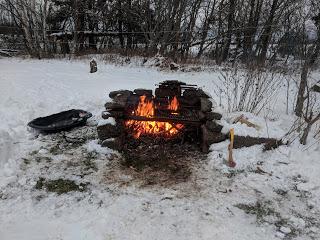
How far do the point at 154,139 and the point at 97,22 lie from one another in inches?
733

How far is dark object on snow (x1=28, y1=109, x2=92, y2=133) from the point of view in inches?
256

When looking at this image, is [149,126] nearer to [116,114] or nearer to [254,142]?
[116,114]

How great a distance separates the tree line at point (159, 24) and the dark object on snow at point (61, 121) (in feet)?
34.0

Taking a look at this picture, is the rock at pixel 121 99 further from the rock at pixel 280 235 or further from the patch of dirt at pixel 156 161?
the rock at pixel 280 235

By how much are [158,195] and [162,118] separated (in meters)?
1.62

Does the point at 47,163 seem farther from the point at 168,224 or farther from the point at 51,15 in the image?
the point at 51,15

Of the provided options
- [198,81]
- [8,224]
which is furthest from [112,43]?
[8,224]

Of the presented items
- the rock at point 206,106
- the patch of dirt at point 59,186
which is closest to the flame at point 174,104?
the rock at point 206,106

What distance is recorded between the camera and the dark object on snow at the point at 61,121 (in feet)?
21.4

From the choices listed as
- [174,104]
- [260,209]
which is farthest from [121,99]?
[260,209]

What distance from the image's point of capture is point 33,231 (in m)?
4.00

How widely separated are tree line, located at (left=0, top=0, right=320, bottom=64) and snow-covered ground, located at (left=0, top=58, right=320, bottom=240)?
11.4m

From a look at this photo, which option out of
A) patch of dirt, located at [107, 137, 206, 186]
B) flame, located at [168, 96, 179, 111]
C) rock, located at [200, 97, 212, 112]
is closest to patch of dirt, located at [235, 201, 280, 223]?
patch of dirt, located at [107, 137, 206, 186]

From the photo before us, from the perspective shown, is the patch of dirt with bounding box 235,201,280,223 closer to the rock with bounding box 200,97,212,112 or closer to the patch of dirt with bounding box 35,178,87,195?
the rock with bounding box 200,97,212,112
